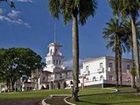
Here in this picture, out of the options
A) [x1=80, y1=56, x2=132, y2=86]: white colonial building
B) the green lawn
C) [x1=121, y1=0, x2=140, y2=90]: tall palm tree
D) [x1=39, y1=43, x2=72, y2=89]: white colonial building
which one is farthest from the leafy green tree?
[x1=121, y1=0, x2=140, y2=90]: tall palm tree

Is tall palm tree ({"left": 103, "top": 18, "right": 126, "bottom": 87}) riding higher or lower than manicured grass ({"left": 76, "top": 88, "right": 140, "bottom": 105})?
higher

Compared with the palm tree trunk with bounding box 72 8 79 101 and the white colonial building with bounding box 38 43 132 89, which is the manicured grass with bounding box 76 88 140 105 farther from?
the white colonial building with bounding box 38 43 132 89

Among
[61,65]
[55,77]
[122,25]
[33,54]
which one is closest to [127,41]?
[122,25]

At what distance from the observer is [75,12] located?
141ft

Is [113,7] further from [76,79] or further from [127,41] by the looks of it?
[127,41]

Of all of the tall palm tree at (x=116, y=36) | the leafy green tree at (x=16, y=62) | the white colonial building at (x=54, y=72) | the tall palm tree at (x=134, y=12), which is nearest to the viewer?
the tall palm tree at (x=134, y=12)

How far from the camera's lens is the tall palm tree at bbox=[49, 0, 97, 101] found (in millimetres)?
40309

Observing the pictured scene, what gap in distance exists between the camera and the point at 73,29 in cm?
4203

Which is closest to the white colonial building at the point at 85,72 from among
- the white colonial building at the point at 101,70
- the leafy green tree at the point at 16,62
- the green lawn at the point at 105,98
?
the white colonial building at the point at 101,70

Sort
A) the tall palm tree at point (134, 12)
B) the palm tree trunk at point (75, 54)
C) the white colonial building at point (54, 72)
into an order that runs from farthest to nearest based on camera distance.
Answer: the white colonial building at point (54, 72), the tall palm tree at point (134, 12), the palm tree trunk at point (75, 54)

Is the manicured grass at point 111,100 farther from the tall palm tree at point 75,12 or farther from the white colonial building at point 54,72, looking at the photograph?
the white colonial building at point 54,72

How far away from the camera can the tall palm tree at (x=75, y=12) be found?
40.3 metres

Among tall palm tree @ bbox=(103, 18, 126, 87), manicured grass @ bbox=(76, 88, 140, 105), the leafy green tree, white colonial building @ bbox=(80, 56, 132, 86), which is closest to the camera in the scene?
manicured grass @ bbox=(76, 88, 140, 105)

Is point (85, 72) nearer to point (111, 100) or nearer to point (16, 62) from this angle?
point (16, 62)
